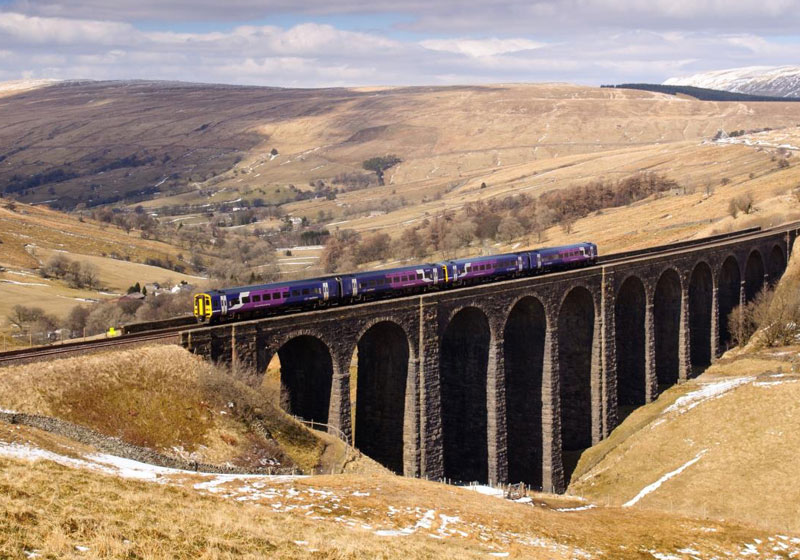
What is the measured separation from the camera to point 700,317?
8325 centimetres

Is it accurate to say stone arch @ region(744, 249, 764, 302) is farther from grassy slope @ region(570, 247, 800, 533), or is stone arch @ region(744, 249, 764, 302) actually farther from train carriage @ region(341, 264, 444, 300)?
train carriage @ region(341, 264, 444, 300)

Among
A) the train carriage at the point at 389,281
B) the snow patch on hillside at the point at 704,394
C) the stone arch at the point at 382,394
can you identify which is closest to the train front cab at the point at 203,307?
the train carriage at the point at 389,281

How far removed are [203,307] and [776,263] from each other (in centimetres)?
7138

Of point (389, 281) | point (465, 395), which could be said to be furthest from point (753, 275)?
point (389, 281)

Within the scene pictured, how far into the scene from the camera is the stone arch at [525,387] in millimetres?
62438

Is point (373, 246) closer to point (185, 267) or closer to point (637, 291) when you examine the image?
point (185, 267)

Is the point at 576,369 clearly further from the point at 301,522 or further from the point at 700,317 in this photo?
the point at 301,522

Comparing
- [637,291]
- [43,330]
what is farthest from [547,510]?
[43,330]

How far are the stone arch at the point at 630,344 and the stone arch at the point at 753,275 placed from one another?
22.7 metres

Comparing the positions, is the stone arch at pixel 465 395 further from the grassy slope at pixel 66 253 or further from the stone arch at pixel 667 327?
the grassy slope at pixel 66 253

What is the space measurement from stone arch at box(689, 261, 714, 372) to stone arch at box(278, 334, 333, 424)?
45.7 meters

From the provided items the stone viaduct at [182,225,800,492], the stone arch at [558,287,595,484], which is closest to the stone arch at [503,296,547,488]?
the stone viaduct at [182,225,800,492]

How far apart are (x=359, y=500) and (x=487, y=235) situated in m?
117

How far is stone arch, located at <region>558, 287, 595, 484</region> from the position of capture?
222ft
